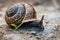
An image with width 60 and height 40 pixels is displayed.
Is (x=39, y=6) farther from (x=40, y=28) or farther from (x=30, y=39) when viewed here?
(x=30, y=39)

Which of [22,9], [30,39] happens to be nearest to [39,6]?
[22,9]

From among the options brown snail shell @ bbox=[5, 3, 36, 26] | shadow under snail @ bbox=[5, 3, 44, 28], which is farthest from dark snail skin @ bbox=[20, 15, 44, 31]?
brown snail shell @ bbox=[5, 3, 36, 26]

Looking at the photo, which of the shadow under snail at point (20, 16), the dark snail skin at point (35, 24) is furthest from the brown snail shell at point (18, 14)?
the dark snail skin at point (35, 24)

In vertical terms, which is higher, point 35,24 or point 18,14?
point 18,14

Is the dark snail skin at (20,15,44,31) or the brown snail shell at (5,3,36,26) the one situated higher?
the brown snail shell at (5,3,36,26)

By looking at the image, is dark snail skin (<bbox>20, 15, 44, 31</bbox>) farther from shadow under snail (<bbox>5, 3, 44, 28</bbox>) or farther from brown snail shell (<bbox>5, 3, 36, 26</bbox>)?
brown snail shell (<bbox>5, 3, 36, 26</bbox>)

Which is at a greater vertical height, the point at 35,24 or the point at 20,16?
the point at 20,16

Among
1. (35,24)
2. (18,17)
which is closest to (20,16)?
(18,17)

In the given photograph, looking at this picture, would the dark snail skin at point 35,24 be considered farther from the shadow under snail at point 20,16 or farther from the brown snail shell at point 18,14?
the brown snail shell at point 18,14

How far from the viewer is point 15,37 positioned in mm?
2619

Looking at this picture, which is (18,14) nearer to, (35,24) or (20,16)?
(20,16)

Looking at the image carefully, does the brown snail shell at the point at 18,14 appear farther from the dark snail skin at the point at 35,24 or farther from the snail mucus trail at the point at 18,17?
the dark snail skin at the point at 35,24

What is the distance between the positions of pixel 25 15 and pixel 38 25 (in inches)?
10.7

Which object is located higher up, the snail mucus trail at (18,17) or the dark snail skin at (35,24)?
the snail mucus trail at (18,17)
